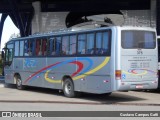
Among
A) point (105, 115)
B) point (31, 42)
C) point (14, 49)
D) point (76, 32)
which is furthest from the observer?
point (14, 49)

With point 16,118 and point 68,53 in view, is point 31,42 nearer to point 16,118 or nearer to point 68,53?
point 68,53

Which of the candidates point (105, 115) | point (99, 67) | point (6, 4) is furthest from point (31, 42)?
point (6, 4)

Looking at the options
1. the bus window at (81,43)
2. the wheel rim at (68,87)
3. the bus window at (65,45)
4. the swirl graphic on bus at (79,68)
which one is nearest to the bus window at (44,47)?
the swirl graphic on bus at (79,68)

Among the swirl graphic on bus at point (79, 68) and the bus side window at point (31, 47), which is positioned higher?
the bus side window at point (31, 47)

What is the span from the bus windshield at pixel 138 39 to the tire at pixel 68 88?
3.36m

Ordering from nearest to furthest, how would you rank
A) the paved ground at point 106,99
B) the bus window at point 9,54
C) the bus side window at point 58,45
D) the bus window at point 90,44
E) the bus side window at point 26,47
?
the paved ground at point 106,99, the bus window at point 90,44, the bus side window at point 58,45, the bus side window at point 26,47, the bus window at point 9,54

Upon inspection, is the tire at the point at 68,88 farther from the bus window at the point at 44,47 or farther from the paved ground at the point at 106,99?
the bus window at the point at 44,47

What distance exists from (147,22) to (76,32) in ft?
47.7

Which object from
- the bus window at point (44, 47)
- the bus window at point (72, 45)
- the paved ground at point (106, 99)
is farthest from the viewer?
the bus window at point (44, 47)

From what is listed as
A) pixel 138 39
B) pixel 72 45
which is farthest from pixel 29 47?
pixel 138 39

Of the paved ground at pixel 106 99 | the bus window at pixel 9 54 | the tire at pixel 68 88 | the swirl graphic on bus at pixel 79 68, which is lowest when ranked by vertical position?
the paved ground at pixel 106 99

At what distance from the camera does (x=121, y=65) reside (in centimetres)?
1741

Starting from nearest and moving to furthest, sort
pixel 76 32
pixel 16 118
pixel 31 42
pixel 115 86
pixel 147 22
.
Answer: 1. pixel 16 118
2. pixel 115 86
3. pixel 76 32
4. pixel 31 42
5. pixel 147 22

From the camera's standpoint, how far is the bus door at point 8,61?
992 inches
